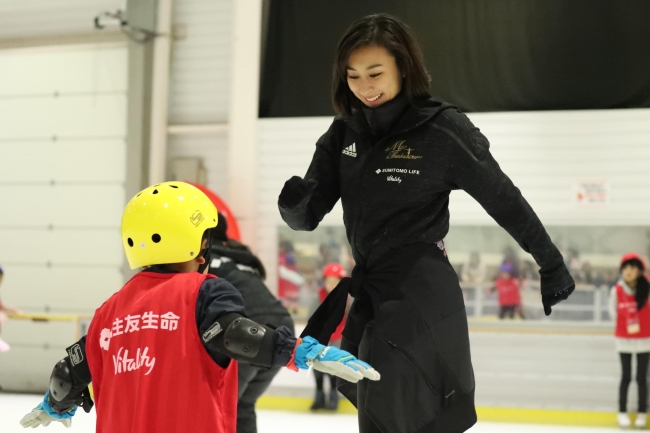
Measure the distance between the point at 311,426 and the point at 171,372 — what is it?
5.42 m

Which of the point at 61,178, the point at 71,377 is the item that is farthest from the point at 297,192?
the point at 61,178

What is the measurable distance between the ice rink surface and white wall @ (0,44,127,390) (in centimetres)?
213

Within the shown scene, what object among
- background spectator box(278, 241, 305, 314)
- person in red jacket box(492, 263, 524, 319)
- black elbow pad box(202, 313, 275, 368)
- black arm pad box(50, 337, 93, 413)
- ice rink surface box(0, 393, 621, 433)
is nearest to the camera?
black elbow pad box(202, 313, 275, 368)

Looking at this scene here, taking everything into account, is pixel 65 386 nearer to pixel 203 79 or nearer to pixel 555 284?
pixel 555 284

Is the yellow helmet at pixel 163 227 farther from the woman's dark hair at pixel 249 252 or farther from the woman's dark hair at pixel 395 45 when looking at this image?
the woman's dark hair at pixel 249 252

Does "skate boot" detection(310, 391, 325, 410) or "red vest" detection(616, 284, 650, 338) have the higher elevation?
"red vest" detection(616, 284, 650, 338)

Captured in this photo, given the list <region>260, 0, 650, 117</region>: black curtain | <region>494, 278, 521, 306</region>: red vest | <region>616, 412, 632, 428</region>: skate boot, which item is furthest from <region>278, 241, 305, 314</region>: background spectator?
<region>616, 412, 632, 428</region>: skate boot

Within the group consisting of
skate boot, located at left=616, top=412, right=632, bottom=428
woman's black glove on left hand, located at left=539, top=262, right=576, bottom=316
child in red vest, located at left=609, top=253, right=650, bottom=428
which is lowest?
skate boot, located at left=616, top=412, right=632, bottom=428

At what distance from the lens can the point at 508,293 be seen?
8.54 meters

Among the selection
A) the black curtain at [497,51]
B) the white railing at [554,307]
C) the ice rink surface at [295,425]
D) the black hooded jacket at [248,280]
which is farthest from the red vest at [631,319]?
the black hooded jacket at [248,280]

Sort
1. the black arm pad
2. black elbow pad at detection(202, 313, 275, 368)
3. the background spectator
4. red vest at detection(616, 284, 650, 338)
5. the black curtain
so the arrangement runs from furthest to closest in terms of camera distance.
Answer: the background spectator, the black curtain, red vest at detection(616, 284, 650, 338), the black arm pad, black elbow pad at detection(202, 313, 275, 368)

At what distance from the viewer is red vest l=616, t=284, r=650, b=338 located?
291 inches

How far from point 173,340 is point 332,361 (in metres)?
0.44

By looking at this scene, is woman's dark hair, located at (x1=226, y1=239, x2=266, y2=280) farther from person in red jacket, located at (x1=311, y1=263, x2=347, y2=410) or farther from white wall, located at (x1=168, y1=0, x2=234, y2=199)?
white wall, located at (x1=168, y1=0, x2=234, y2=199)
